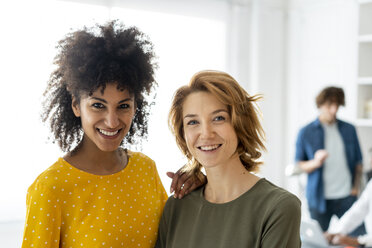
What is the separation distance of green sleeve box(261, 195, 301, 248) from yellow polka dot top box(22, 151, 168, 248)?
0.39 m

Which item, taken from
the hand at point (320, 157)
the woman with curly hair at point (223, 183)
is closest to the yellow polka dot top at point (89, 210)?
the woman with curly hair at point (223, 183)

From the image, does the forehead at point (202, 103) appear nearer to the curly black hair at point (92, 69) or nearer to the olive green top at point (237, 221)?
the curly black hair at point (92, 69)

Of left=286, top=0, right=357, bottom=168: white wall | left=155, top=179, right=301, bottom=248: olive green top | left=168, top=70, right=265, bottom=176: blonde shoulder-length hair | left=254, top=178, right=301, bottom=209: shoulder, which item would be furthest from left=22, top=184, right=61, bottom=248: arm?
left=286, top=0, right=357, bottom=168: white wall

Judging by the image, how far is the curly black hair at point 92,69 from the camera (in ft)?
4.21

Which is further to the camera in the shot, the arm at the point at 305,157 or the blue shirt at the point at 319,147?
the blue shirt at the point at 319,147

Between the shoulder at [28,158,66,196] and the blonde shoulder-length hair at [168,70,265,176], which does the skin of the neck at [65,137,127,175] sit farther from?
the blonde shoulder-length hair at [168,70,265,176]

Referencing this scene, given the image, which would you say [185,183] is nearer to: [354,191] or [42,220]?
[42,220]

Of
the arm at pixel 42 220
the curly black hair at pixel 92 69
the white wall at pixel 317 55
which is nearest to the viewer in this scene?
the arm at pixel 42 220

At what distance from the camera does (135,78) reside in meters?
1.34

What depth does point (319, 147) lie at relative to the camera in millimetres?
3625

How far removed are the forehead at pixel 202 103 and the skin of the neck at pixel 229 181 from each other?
7.6 inches

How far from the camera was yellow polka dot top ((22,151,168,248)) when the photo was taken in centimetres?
120

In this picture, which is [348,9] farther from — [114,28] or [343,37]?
[114,28]

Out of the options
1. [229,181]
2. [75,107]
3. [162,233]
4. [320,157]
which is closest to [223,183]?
[229,181]
